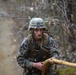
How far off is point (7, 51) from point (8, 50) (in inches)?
4.0

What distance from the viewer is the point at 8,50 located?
11.4m

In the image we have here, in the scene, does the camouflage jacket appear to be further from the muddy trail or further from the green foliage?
the muddy trail

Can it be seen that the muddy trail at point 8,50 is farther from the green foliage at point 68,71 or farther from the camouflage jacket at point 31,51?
the camouflage jacket at point 31,51

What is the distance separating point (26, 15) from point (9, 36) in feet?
4.82

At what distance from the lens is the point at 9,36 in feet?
40.8

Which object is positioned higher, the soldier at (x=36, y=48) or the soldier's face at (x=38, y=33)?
the soldier's face at (x=38, y=33)

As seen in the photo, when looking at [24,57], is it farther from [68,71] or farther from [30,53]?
[68,71]

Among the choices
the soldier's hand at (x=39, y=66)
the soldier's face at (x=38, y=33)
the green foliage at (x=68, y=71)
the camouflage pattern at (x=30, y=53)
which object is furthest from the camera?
the green foliage at (x=68, y=71)

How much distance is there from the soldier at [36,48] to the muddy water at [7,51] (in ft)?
13.8

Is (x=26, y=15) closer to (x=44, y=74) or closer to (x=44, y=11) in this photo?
(x=44, y=11)

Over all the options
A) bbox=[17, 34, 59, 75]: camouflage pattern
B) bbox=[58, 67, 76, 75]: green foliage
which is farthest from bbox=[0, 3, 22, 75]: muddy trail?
bbox=[17, 34, 59, 75]: camouflage pattern

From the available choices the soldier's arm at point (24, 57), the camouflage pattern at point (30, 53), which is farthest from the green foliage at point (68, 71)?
the soldier's arm at point (24, 57)

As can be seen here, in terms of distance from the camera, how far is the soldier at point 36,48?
5.24m

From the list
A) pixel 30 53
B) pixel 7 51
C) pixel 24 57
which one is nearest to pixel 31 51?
pixel 30 53
